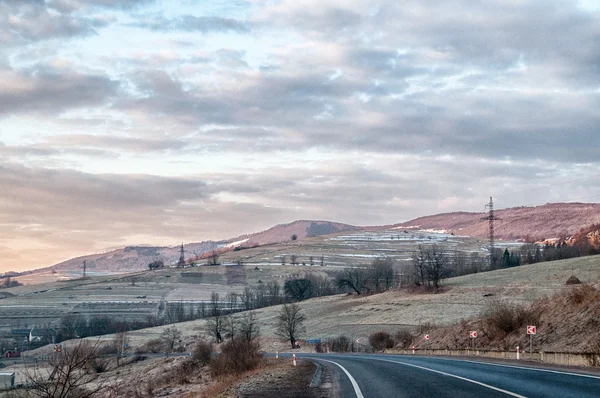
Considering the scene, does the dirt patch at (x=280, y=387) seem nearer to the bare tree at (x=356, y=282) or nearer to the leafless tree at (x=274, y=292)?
the bare tree at (x=356, y=282)

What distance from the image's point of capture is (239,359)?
140ft

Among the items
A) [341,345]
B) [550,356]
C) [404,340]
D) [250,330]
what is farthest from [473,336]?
[341,345]

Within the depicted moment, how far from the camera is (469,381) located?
21.6m

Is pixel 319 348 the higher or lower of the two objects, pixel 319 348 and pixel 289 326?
the lower

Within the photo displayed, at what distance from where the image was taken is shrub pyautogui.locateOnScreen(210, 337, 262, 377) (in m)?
41.9

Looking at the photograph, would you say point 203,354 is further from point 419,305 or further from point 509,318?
point 419,305

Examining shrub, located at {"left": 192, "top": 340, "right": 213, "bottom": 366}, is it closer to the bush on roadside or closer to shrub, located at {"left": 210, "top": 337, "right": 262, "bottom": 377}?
shrub, located at {"left": 210, "top": 337, "right": 262, "bottom": 377}

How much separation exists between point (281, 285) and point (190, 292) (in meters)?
24.4

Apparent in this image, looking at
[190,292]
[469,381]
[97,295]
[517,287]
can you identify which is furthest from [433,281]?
[469,381]

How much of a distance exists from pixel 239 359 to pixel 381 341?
3947 centimetres

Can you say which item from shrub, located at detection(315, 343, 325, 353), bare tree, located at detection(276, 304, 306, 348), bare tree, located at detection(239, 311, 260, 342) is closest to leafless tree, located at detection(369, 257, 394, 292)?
bare tree, located at detection(239, 311, 260, 342)

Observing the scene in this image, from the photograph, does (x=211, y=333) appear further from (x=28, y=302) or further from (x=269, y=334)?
(x=28, y=302)

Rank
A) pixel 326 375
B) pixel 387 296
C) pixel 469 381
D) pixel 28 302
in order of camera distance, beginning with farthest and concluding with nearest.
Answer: pixel 28 302 → pixel 387 296 → pixel 326 375 → pixel 469 381

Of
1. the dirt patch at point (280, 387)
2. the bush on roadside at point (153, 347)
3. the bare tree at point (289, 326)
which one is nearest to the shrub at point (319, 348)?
the bare tree at point (289, 326)
